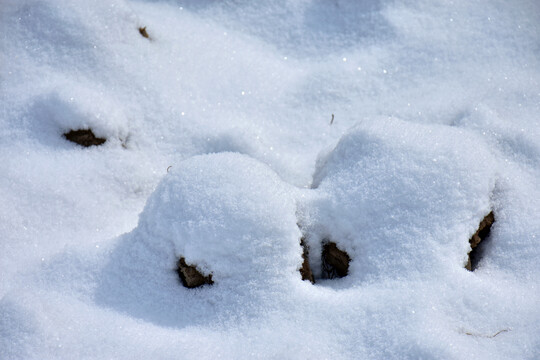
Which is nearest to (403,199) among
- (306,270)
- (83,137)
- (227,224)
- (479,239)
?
(479,239)

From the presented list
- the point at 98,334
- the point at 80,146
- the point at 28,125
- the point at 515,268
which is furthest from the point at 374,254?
the point at 28,125

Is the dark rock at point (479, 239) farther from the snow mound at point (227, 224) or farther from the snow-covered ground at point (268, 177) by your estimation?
the snow mound at point (227, 224)

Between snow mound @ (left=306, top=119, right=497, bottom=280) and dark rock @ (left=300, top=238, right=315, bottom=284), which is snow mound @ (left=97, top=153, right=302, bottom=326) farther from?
snow mound @ (left=306, top=119, right=497, bottom=280)

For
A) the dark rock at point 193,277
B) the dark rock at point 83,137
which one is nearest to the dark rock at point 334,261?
the dark rock at point 193,277

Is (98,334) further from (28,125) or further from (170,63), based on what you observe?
(170,63)

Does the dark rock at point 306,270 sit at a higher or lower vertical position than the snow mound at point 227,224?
lower

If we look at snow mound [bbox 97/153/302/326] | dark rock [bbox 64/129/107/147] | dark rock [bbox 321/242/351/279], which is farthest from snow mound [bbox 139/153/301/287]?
dark rock [bbox 64/129/107/147]

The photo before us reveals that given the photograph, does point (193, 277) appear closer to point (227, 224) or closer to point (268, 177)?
point (227, 224)
